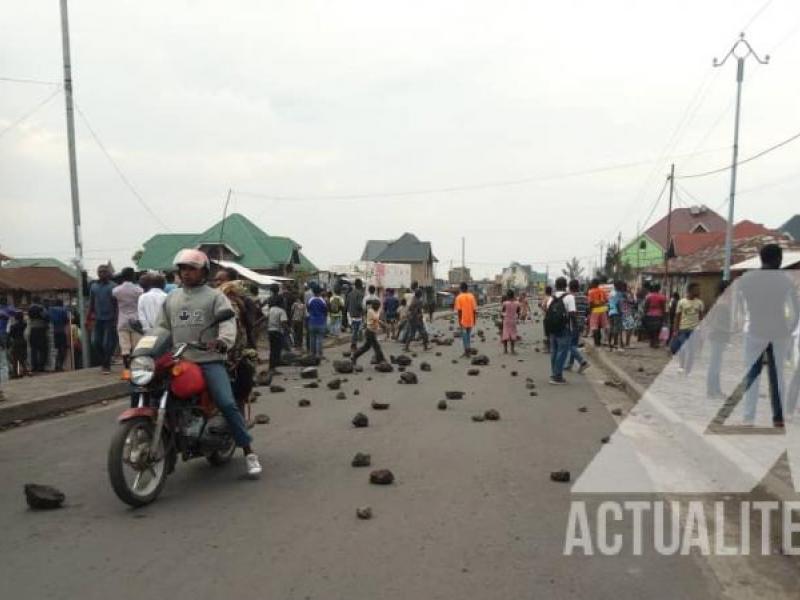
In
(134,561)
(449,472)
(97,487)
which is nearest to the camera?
(134,561)

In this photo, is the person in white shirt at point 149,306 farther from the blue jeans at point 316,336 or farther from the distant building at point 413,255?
the distant building at point 413,255

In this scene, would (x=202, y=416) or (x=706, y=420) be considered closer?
(x=202, y=416)

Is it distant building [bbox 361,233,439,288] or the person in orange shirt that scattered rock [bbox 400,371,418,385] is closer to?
the person in orange shirt

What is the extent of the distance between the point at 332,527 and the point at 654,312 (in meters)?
15.6

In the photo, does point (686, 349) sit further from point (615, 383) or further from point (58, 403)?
point (58, 403)

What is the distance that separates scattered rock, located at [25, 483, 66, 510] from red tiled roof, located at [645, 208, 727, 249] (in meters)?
69.2

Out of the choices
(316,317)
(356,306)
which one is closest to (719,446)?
(316,317)

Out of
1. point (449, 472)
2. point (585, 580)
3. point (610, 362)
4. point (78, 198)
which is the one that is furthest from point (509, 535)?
point (78, 198)

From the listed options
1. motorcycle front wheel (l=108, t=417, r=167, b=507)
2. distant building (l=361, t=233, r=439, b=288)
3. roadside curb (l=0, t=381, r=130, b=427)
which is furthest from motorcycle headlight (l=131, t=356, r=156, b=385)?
distant building (l=361, t=233, r=439, b=288)

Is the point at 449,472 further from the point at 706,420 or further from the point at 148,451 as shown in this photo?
the point at 706,420

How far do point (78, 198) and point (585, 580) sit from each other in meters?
12.7

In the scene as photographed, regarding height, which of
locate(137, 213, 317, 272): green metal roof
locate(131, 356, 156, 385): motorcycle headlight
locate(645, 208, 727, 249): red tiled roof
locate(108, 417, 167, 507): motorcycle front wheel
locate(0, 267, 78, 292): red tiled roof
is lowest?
locate(108, 417, 167, 507): motorcycle front wheel

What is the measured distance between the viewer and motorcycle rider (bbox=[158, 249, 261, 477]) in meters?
5.35

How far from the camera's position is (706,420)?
7.73 m
